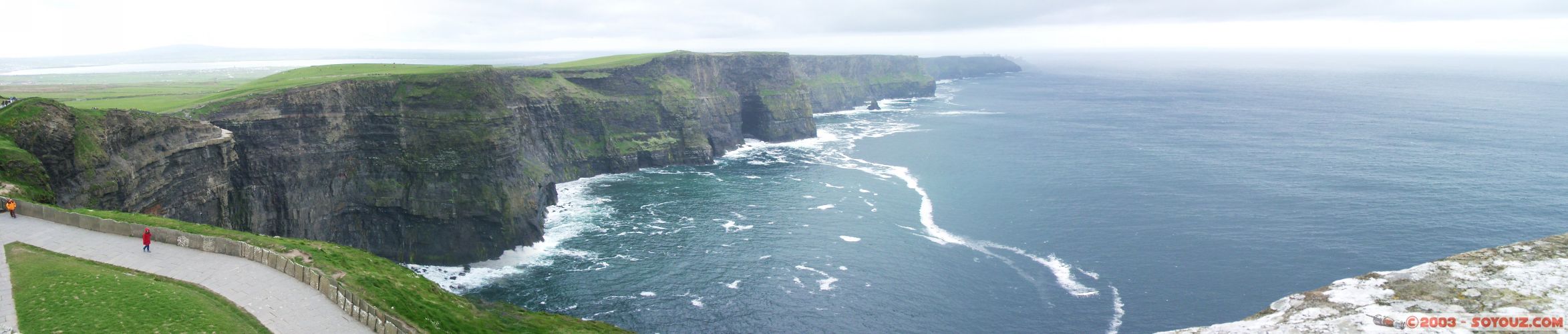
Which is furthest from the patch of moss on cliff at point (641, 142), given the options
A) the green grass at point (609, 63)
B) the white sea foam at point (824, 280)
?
the white sea foam at point (824, 280)

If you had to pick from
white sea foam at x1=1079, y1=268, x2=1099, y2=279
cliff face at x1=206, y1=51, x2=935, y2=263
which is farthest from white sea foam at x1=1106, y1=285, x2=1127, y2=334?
cliff face at x1=206, y1=51, x2=935, y2=263

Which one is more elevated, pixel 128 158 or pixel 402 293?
pixel 128 158

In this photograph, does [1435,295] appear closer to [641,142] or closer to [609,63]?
[641,142]

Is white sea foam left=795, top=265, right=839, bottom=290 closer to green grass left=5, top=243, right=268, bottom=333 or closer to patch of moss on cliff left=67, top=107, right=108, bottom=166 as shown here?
green grass left=5, top=243, right=268, bottom=333

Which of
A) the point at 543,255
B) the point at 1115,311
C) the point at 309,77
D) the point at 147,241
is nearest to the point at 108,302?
the point at 147,241

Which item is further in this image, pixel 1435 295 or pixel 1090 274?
pixel 1090 274

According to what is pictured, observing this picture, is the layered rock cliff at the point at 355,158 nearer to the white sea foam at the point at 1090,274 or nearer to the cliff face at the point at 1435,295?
the white sea foam at the point at 1090,274
